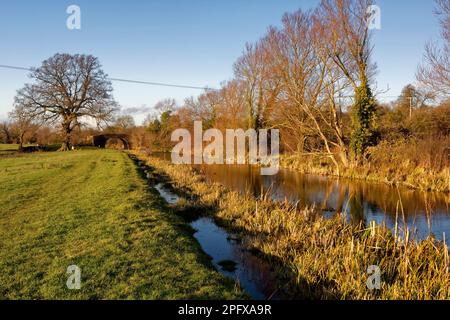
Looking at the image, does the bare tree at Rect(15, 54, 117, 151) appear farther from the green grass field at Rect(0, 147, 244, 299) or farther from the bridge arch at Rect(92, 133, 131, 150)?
the green grass field at Rect(0, 147, 244, 299)

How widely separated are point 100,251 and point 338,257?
4.76 m

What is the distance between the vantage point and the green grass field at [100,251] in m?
4.61

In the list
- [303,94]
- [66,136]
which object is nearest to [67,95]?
[66,136]

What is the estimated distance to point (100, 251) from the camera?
19.6 feet

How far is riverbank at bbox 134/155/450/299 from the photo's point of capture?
4.97 m

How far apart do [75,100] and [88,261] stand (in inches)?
1581

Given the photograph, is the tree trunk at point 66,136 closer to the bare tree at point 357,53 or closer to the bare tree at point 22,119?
the bare tree at point 22,119

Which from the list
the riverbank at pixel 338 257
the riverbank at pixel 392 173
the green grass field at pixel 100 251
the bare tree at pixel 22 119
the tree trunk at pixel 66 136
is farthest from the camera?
the tree trunk at pixel 66 136

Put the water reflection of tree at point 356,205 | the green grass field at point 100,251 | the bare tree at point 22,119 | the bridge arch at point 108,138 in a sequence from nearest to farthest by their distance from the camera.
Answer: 1. the green grass field at point 100,251
2. the water reflection of tree at point 356,205
3. the bare tree at point 22,119
4. the bridge arch at point 108,138

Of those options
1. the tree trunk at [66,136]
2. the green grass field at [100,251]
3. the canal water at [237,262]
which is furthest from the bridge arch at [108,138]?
the canal water at [237,262]

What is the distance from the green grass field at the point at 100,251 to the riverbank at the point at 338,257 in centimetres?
141

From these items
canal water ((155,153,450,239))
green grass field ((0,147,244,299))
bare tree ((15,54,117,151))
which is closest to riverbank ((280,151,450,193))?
canal water ((155,153,450,239))

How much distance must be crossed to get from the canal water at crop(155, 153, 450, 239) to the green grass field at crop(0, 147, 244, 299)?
4853mm
